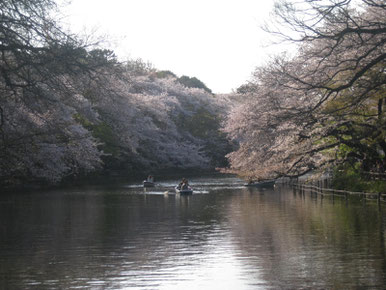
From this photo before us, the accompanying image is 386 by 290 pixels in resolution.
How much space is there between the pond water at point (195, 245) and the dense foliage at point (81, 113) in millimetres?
2247

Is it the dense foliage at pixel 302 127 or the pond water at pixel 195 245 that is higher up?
the dense foliage at pixel 302 127

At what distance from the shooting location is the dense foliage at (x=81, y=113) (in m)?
12.6

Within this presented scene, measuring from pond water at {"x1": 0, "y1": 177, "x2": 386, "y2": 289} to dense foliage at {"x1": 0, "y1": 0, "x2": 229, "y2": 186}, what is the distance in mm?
2247

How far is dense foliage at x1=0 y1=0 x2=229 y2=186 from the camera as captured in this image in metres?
12.6

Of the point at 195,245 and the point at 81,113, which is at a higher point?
the point at 81,113

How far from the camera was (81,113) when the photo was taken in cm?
3903

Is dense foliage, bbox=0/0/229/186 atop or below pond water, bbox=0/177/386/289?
atop

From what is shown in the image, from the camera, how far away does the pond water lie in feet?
41.5

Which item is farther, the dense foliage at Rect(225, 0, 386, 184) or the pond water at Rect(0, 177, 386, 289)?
the dense foliage at Rect(225, 0, 386, 184)

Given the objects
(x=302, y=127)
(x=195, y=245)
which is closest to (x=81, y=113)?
(x=302, y=127)

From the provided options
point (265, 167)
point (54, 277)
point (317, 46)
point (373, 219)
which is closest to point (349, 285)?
point (54, 277)

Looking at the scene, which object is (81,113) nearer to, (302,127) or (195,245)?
→ (302,127)

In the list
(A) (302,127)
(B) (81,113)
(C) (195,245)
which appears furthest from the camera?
(B) (81,113)

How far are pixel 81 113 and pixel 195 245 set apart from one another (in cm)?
2282
